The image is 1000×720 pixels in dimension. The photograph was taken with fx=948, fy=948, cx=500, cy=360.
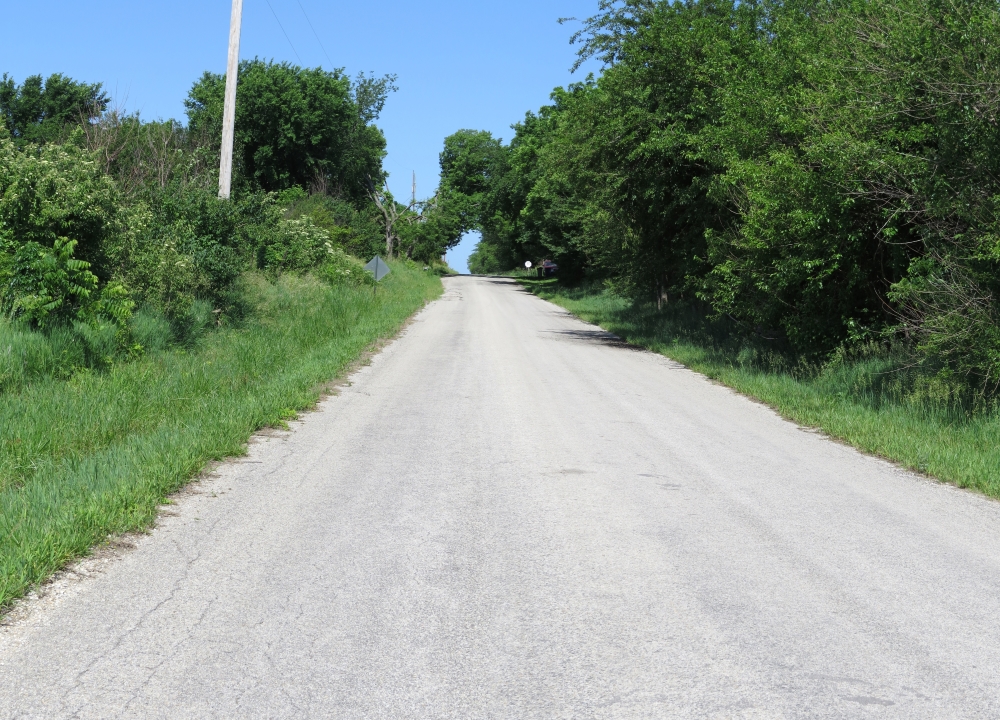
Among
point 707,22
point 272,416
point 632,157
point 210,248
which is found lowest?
point 272,416

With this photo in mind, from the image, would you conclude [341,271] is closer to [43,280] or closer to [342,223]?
[342,223]

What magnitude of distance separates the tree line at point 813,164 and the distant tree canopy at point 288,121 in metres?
33.9

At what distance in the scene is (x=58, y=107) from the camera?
58.9 meters

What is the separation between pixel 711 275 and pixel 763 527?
1486 cm

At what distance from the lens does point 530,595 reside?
530 centimetres

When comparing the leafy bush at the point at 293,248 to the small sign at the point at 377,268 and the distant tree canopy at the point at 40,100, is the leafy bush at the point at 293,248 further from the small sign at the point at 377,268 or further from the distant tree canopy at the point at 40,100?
the distant tree canopy at the point at 40,100

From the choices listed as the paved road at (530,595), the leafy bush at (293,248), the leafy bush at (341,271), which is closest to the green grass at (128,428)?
the paved road at (530,595)

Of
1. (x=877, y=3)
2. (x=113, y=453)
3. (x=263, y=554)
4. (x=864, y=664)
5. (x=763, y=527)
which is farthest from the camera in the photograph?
(x=877, y=3)

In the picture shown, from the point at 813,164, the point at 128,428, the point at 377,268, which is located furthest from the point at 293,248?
the point at 128,428

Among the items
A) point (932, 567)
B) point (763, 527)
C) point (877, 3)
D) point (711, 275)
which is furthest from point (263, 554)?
point (711, 275)

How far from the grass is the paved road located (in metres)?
0.61

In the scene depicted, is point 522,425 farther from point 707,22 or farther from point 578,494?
point 707,22

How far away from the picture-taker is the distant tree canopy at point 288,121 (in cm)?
5847

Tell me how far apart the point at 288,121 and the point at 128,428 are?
173 ft
